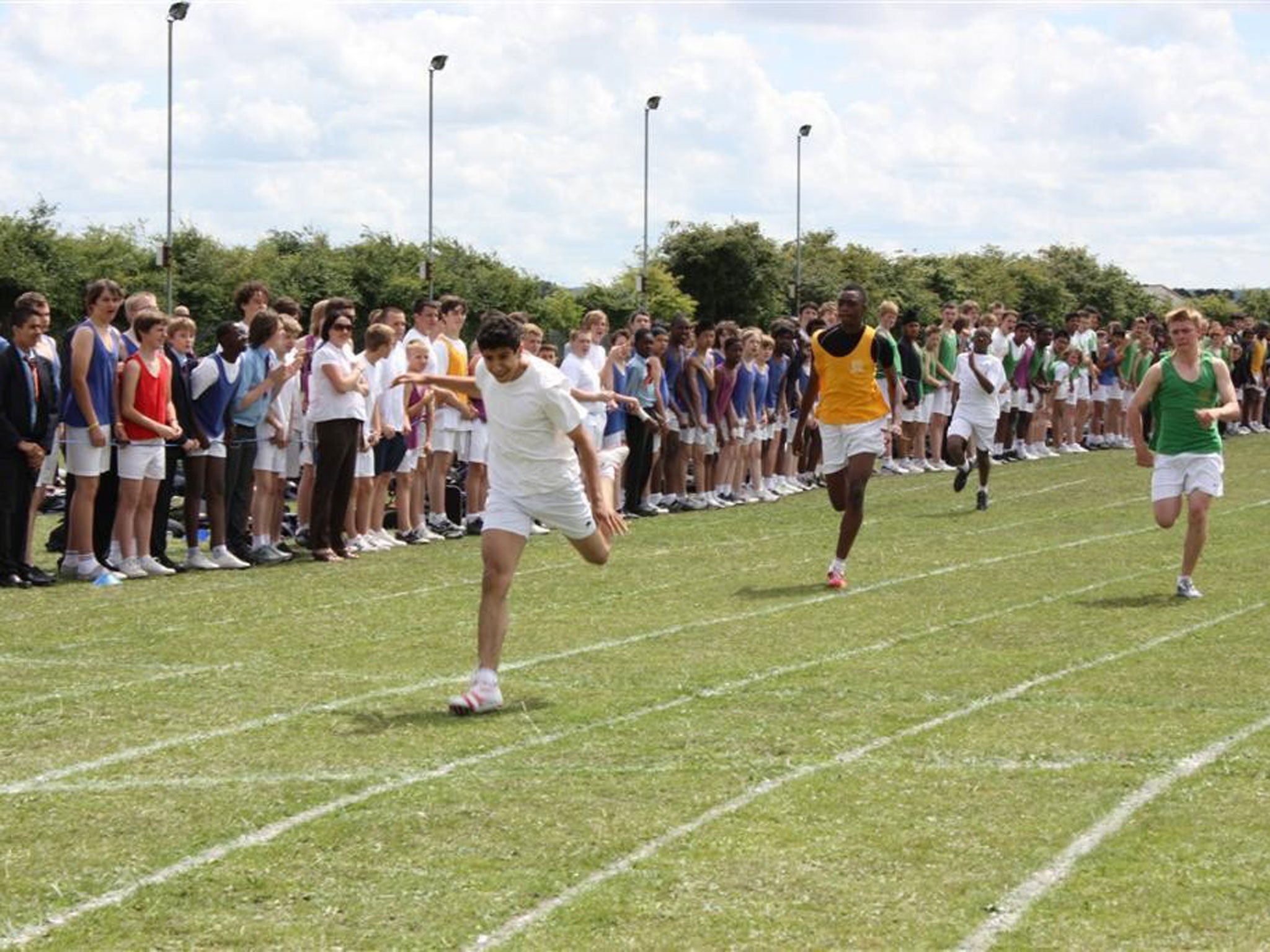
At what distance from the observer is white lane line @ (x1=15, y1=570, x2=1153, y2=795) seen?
884 cm

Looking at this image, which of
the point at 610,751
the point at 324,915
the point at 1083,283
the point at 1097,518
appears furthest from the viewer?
the point at 1083,283

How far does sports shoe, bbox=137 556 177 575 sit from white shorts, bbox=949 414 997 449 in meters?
11.0

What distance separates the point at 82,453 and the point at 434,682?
5901 millimetres

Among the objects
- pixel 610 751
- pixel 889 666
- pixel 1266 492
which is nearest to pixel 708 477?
pixel 1266 492

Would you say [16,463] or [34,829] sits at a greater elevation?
[16,463]

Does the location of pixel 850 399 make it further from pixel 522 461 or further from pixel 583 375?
pixel 522 461

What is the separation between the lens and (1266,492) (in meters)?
26.0

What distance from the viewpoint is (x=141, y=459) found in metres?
16.7

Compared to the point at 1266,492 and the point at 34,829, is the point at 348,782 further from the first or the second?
the point at 1266,492

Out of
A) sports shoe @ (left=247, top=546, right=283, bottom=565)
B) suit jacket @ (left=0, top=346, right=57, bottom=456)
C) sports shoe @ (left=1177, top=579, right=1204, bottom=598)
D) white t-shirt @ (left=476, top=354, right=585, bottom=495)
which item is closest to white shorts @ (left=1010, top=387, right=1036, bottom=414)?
sports shoe @ (left=247, top=546, right=283, bottom=565)

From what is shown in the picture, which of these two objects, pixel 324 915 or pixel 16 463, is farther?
pixel 16 463

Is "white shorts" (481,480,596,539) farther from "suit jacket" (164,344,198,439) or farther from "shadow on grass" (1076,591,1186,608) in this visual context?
"suit jacket" (164,344,198,439)

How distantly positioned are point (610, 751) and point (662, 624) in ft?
14.3

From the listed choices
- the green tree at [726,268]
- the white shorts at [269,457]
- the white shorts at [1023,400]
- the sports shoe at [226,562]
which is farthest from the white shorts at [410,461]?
the green tree at [726,268]
